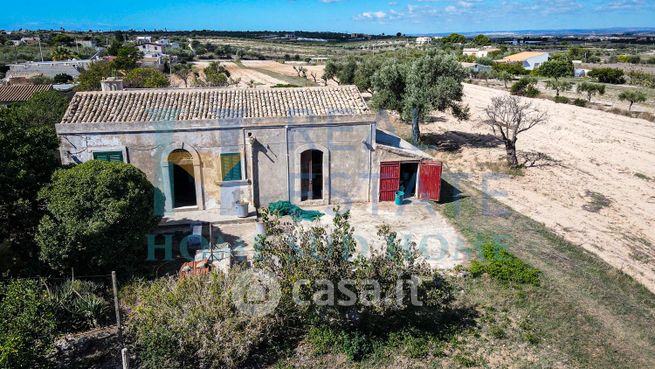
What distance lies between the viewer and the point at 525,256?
587 inches

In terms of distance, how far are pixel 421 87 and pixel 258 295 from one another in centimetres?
2148

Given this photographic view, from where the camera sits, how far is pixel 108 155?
16.7 metres

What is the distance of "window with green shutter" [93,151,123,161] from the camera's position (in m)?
16.6

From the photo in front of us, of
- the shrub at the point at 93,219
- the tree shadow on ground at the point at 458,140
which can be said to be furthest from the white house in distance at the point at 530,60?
the shrub at the point at 93,219

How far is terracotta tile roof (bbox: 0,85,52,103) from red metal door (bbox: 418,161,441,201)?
33.2 metres

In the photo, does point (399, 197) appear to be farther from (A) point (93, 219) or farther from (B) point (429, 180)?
(A) point (93, 219)

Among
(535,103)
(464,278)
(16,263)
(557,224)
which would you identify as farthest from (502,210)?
(535,103)

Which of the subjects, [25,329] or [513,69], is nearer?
[25,329]

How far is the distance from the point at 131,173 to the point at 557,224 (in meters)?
14.9

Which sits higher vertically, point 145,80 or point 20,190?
point 145,80

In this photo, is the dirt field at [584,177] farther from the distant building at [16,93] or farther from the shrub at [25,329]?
the distant building at [16,93]

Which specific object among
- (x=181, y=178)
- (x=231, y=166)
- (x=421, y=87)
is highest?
(x=421, y=87)

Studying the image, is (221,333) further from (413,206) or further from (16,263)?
(413,206)

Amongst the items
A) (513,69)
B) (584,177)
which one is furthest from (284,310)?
(513,69)
